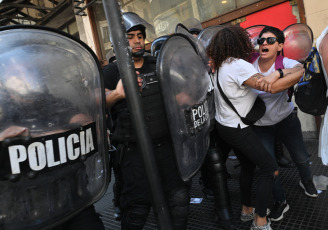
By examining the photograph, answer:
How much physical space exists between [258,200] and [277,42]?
4.41ft

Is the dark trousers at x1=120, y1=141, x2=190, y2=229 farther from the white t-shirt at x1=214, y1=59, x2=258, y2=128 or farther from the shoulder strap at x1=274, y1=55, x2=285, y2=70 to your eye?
the shoulder strap at x1=274, y1=55, x2=285, y2=70

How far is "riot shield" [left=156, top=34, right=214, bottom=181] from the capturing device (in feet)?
4.29

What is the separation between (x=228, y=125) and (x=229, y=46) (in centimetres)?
62

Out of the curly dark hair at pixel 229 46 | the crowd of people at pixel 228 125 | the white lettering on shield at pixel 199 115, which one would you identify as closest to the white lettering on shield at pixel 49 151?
the crowd of people at pixel 228 125

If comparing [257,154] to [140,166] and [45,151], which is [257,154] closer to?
[140,166]

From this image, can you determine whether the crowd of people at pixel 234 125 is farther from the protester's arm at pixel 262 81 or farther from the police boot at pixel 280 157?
the police boot at pixel 280 157

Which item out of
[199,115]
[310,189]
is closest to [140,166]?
[199,115]

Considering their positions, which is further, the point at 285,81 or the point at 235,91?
the point at 235,91

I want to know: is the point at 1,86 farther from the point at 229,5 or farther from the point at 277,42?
the point at 229,5

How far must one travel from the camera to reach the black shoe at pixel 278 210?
2.51 m

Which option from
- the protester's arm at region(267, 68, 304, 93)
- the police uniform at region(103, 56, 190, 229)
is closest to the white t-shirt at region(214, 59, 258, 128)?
the protester's arm at region(267, 68, 304, 93)

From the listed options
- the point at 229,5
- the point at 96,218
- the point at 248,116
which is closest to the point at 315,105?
the point at 248,116

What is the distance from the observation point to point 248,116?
7.06 feet

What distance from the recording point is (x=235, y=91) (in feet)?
6.91
